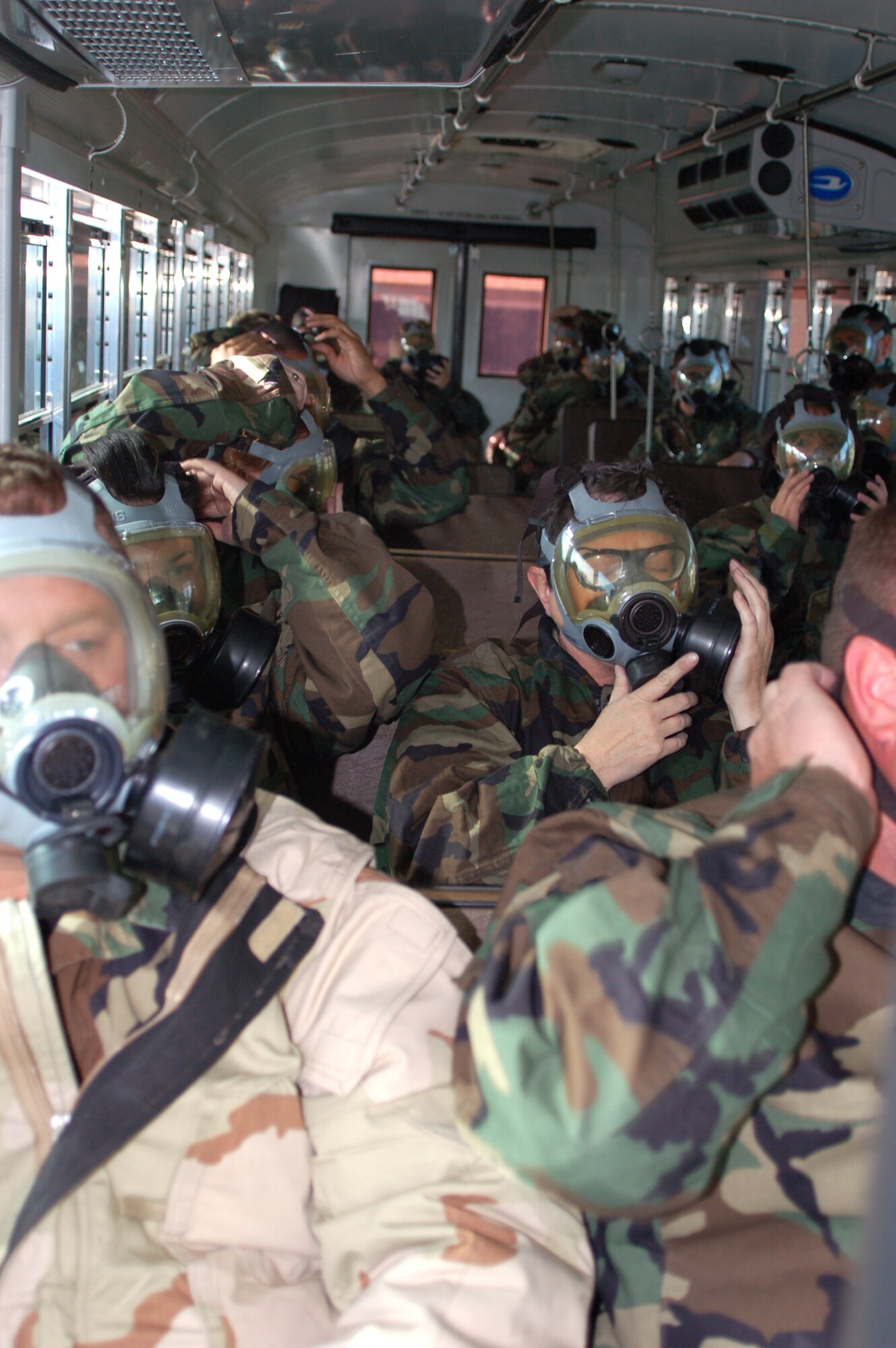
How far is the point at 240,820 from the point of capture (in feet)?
4.29

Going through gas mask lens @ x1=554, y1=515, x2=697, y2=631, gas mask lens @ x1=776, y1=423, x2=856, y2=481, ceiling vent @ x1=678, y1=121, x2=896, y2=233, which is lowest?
gas mask lens @ x1=554, y1=515, x2=697, y2=631

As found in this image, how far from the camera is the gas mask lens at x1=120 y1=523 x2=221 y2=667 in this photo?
7.02ft

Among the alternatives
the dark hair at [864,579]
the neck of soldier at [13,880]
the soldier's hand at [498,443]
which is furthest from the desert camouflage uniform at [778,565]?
the soldier's hand at [498,443]

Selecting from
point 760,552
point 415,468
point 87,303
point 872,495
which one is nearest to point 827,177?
point 872,495

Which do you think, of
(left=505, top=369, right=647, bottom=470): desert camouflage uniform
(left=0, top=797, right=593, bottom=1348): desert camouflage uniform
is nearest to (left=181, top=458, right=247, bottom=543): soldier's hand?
(left=0, top=797, right=593, bottom=1348): desert camouflage uniform

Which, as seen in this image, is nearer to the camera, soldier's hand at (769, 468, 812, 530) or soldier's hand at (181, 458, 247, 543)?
soldier's hand at (181, 458, 247, 543)

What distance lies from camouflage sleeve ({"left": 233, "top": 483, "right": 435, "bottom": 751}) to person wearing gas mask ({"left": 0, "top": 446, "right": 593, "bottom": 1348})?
3.58ft

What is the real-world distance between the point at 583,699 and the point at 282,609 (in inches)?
27.1

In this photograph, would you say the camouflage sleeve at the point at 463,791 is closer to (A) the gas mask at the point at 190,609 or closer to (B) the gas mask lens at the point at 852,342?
(A) the gas mask at the point at 190,609

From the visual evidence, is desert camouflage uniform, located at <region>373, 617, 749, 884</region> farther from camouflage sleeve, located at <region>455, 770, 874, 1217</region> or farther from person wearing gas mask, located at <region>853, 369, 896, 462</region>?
person wearing gas mask, located at <region>853, 369, 896, 462</region>

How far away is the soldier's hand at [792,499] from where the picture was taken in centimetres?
415

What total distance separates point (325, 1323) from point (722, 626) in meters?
1.46

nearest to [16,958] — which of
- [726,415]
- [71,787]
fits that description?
[71,787]

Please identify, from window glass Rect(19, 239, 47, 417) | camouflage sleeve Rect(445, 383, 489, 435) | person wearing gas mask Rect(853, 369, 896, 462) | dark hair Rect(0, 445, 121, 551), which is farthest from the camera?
camouflage sleeve Rect(445, 383, 489, 435)
